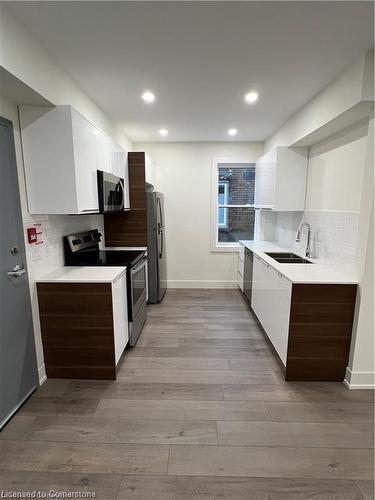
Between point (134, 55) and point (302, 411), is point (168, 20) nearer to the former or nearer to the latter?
point (134, 55)

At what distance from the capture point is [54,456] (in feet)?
5.34

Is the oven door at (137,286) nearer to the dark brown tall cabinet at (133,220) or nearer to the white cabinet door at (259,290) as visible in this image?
the dark brown tall cabinet at (133,220)

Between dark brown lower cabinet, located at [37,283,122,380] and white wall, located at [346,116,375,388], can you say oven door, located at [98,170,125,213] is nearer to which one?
dark brown lower cabinet, located at [37,283,122,380]

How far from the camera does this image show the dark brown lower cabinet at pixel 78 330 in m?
2.21

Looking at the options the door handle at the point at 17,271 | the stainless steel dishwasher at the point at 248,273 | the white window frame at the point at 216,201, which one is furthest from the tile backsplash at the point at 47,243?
the white window frame at the point at 216,201

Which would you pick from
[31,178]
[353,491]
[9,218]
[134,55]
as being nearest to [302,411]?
[353,491]

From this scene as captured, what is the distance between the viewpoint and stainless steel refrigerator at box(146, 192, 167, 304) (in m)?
3.85

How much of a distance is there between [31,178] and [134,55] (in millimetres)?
1226

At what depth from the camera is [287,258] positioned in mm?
3322

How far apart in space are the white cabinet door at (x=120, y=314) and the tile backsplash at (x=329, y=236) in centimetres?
204

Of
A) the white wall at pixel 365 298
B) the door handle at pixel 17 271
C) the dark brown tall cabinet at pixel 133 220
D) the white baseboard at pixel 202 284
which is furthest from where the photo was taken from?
the white baseboard at pixel 202 284

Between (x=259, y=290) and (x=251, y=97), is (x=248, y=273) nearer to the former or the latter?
(x=259, y=290)

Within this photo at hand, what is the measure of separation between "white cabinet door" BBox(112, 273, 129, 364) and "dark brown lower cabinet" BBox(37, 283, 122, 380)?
61 mm

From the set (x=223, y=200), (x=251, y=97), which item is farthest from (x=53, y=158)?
(x=223, y=200)
